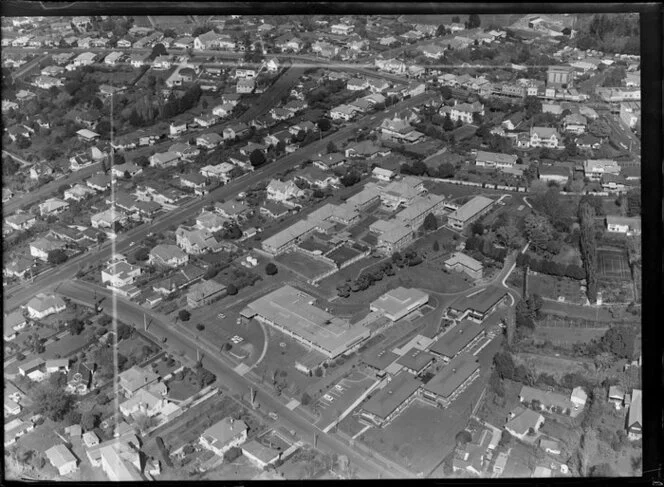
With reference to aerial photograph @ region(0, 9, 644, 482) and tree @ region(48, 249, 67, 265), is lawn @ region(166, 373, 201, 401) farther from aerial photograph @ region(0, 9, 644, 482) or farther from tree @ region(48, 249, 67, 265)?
tree @ region(48, 249, 67, 265)

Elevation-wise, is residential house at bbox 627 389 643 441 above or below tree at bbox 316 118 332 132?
below

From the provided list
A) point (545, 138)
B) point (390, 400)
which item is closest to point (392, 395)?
point (390, 400)

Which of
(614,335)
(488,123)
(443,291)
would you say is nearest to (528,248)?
(443,291)

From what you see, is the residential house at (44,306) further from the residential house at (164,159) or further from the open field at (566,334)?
the open field at (566,334)

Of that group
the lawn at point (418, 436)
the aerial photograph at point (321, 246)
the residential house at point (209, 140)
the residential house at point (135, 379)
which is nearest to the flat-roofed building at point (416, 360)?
the aerial photograph at point (321, 246)

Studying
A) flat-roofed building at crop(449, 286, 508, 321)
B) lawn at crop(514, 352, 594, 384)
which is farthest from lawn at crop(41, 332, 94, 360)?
lawn at crop(514, 352, 594, 384)

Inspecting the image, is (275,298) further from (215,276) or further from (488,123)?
(488,123)

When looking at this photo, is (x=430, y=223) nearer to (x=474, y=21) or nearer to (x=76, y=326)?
(x=474, y=21)
